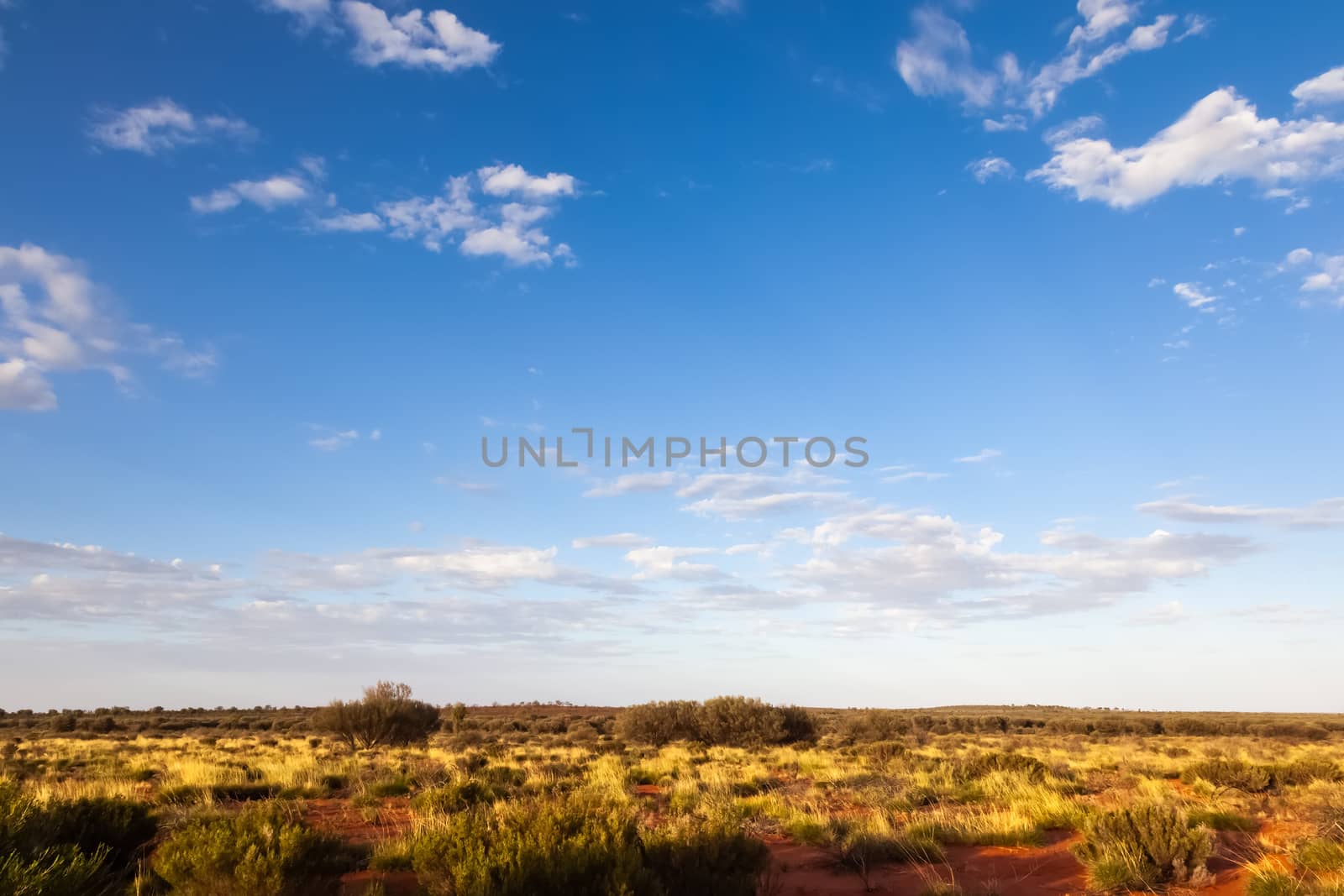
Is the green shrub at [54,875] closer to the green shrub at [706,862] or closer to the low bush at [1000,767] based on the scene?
the green shrub at [706,862]

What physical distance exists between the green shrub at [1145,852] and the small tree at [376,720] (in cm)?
2414

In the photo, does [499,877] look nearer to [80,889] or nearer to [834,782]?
[80,889]

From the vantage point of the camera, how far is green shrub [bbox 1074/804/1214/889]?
8.30 m

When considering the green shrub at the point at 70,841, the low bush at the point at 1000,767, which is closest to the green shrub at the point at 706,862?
the green shrub at the point at 70,841

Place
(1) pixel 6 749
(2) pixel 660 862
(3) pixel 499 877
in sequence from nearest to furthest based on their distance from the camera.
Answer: (3) pixel 499 877
(2) pixel 660 862
(1) pixel 6 749

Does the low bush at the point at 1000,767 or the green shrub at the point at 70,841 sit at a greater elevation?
the green shrub at the point at 70,841

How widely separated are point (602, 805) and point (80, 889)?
4531 millimetres

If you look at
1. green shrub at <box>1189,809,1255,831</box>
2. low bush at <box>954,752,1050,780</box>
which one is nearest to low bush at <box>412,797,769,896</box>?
green shrub at <box>1189,809,1255,831</box>

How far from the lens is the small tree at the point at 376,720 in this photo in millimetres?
28281

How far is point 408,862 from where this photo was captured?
8.38 meters

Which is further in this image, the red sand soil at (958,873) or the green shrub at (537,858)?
the red sand soil at (958,873)

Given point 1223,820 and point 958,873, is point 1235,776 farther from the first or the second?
point 958,873

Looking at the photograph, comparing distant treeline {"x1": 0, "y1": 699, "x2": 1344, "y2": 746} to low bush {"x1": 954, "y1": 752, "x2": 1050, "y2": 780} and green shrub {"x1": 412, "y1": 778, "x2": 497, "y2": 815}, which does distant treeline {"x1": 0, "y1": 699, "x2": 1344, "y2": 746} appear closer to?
low bush {"x1": 954, "y1": 752, "x2": 1050, "y2": 780}

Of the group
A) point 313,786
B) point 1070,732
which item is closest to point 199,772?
point 313,786
